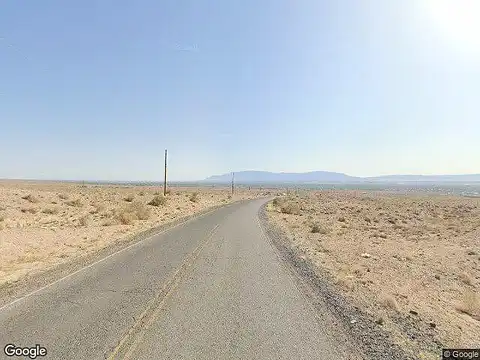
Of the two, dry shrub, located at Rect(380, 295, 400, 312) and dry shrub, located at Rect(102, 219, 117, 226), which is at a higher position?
dry shrub, located at Rect(380, 295, 400, 312)

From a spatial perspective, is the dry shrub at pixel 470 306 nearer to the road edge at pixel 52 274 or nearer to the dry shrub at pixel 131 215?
the road edge at pixel 52 274

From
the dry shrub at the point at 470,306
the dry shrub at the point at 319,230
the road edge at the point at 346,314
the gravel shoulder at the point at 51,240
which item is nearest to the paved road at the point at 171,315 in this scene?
the road edge at the point at 346,314

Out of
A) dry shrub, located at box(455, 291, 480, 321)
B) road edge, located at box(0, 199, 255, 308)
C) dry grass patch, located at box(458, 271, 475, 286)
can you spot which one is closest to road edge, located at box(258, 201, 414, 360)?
dry shrub, located at box(455, 291, 480, 321)

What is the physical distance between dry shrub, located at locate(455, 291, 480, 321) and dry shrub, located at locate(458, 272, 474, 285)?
2.94 m

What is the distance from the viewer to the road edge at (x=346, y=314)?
576cm

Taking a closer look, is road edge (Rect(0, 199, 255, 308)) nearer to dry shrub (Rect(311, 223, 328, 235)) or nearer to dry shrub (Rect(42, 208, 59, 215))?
dry shrub (Rect(311, 223, 328, 235))

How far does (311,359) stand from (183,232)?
16.0m

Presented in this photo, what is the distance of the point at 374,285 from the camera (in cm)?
1048

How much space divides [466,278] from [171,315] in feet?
36.7

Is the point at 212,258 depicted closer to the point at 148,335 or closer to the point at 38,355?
the point at 148,335

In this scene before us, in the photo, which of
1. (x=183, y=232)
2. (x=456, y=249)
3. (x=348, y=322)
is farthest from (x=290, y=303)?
(x=456, y=249)

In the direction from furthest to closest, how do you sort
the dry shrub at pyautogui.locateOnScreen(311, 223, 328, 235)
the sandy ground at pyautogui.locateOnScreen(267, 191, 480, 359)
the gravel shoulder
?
the dry shrub at pyautogui.locateOnScreen(311, 223, 328, 235) < the gravel shoulder < the sandy ground at pyautogui.locateOnScreen(267, 191, 480, 359)

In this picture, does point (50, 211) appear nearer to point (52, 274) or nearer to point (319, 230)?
point (52, 274)

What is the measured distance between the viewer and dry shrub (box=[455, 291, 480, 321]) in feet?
28.8
